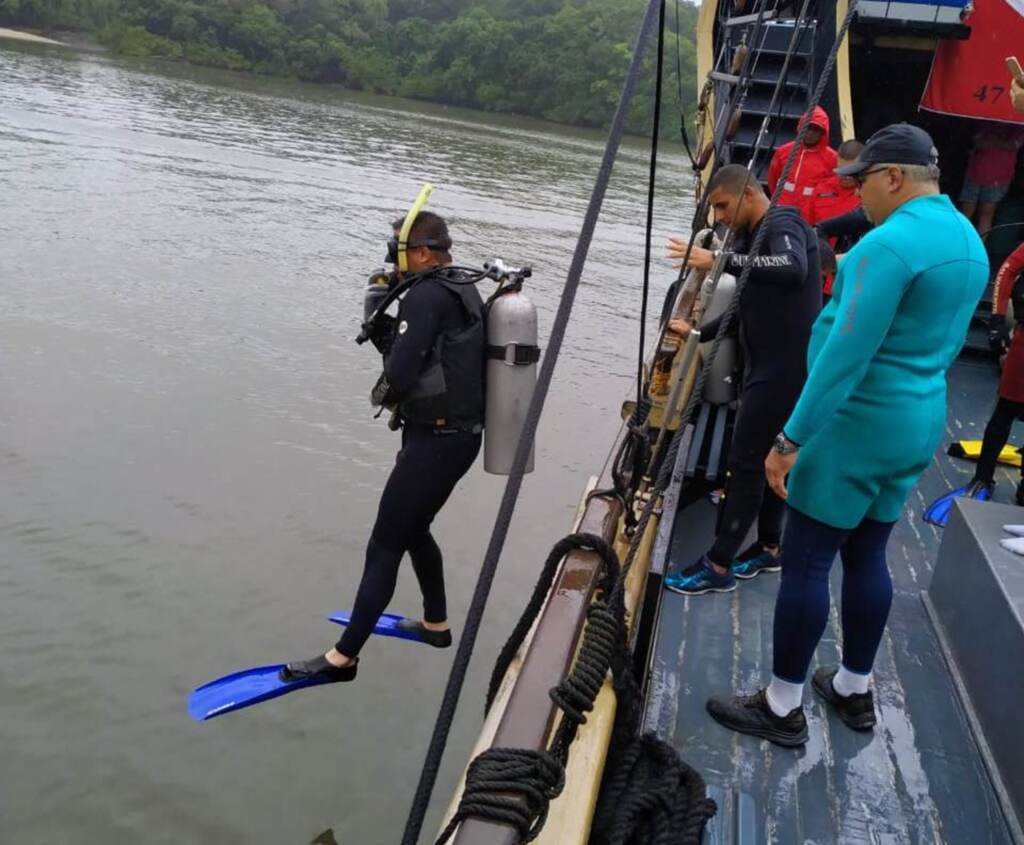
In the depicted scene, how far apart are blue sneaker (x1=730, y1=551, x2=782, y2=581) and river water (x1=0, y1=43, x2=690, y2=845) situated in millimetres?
1478

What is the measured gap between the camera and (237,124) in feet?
90.4

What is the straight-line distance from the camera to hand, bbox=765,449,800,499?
8.07ft

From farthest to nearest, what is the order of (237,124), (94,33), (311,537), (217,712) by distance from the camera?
(94,33), (237,124), (311,537), (217,712)

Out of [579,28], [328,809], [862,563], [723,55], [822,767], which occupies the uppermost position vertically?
[579,28]

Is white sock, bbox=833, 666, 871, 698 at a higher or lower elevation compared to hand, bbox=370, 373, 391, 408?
lower

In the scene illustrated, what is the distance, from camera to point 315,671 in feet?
11.8

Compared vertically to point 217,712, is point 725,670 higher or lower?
higher

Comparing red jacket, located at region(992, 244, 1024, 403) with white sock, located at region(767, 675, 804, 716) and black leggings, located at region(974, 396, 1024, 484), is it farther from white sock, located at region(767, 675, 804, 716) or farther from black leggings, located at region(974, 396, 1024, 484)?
white sock, located at region(767, 675, 804, 716)

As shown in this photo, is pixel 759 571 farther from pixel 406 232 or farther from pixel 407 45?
pixel 407 45

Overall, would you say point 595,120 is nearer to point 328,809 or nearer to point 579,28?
point 579,28

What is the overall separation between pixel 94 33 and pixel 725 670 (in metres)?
61.9

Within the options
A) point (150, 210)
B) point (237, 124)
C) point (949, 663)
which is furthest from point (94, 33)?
point (949, 663)

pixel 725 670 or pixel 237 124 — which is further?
pixel 237 124

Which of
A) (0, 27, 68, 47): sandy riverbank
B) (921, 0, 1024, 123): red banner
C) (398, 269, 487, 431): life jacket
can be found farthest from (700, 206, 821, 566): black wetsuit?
(0, 27, 68, 47): sandy riverbank
